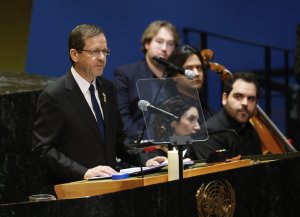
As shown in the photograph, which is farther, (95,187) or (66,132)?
(66,132)

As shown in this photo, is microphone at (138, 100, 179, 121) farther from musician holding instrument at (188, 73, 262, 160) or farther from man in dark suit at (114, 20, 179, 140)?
man in dark suit at (114, 20, 179, 140)

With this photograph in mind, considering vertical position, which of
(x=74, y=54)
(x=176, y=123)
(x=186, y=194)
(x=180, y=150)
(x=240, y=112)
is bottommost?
(x=186, y=194)

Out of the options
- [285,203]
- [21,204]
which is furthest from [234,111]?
[21,204]

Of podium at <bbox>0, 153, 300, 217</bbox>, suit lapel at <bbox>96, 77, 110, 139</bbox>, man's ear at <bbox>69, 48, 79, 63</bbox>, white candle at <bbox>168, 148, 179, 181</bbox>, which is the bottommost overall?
podium at <bbox>0, 153, 300, 217</bbox>

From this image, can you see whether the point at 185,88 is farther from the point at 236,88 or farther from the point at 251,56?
the point at 251,56

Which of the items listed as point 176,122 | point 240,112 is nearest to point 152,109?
point 176,122

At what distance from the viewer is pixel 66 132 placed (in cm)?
331

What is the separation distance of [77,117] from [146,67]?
179 centimetres

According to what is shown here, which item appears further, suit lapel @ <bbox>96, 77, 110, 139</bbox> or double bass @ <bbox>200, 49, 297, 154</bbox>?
double bass @ <bbox>200, 49, 297, 154</bbox>

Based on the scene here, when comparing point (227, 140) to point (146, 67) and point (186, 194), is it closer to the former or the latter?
point (146, 67)

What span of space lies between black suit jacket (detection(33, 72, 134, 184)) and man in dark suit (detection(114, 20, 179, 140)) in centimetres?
149

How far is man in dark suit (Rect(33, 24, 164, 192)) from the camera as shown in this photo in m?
3.27

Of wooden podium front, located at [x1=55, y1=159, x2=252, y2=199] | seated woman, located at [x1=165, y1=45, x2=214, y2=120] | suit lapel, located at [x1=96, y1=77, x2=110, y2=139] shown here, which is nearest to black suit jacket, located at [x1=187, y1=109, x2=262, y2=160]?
seated woman, located at [x1=165, y1=45, x2=214, y2=120]

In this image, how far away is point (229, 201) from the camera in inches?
120
